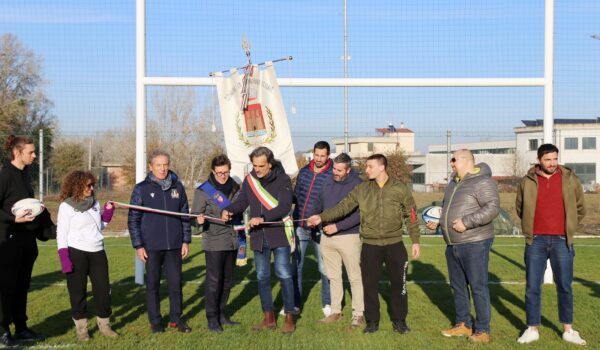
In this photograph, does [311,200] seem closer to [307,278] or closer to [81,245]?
[81,245]

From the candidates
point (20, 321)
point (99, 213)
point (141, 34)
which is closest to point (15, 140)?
point (99, 213)

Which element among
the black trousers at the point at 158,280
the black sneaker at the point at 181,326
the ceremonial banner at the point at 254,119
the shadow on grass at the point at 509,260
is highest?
the ceremonial banner at the point at 254,119

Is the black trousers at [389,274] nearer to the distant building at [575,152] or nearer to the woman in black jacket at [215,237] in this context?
the woman in black jacket at [215,237]

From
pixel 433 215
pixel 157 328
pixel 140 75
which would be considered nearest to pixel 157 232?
pixel 157 328

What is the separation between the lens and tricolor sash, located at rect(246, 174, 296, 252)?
23.5 ft

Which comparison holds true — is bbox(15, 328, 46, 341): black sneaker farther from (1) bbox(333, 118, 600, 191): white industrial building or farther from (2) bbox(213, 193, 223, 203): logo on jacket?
(1) bbox(333, 118, 600, 191): white industrial building

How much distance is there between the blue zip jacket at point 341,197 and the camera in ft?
24.6

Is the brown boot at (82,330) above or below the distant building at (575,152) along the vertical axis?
below

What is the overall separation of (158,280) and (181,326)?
21.2 inches

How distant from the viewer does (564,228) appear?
6617mm

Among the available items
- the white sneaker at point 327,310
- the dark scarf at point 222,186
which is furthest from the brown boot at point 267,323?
the dark scarf at point 222,186

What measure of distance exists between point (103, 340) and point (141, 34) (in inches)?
183

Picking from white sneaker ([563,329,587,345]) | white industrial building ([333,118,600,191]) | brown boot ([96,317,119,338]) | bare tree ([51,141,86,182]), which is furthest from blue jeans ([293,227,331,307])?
bare tree ([51,141,86,182])

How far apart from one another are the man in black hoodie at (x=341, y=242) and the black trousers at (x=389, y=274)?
413mm
